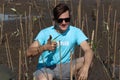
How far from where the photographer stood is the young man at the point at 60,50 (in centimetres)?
517

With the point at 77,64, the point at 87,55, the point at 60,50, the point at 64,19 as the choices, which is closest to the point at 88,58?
the point at 87,55

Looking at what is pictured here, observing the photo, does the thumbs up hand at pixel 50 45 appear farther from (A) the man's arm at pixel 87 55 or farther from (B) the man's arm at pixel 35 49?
(A) the man's arm at pixel 87 55

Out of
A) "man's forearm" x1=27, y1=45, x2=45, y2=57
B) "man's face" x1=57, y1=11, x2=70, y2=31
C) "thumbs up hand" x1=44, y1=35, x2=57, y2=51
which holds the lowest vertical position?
"man's forearm" x1=27, y1=45, x2=45, y2=57

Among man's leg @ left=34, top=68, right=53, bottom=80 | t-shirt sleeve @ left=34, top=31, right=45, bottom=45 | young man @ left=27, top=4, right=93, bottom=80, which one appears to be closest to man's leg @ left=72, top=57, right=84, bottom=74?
young man @ left=27, top=4, right=93, bottom=80

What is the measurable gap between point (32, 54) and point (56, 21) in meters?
0.47

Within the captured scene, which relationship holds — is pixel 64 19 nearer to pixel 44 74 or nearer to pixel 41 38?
pixel 41 38

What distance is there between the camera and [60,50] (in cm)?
523

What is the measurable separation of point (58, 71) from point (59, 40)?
345mm

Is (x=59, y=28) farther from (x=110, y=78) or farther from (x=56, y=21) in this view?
(x=110, y=78)

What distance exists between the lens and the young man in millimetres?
5168

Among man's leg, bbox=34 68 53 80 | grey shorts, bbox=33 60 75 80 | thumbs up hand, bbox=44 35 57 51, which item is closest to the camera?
thumbs up hand, bbox=44 35 57 51

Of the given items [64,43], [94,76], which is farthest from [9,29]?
[64,43]

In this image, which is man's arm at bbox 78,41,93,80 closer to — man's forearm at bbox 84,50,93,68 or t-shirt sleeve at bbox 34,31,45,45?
man's forearm at bbox 84,50,93,68

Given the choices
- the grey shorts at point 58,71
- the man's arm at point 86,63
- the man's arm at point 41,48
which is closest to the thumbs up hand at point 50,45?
the man's arm at point 41,48
